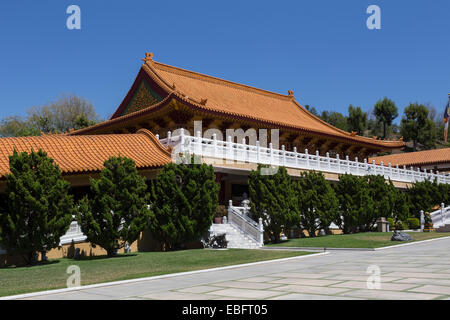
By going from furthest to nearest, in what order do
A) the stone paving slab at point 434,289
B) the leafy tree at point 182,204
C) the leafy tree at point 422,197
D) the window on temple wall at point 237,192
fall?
the leafy tree at point 422,197, the window on temple wall at point 237,192, the leafy tree at point 182,204, the stone paving slab at point 434,289

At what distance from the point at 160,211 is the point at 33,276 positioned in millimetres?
5861

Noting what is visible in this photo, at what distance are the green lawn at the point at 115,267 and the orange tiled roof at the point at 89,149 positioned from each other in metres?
4.13

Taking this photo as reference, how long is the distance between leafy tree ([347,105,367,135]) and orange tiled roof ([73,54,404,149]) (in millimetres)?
34350

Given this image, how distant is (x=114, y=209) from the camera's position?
14.2 m

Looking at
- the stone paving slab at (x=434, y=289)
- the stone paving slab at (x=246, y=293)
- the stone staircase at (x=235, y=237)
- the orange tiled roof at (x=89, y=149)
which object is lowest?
the stone paving slab at (x=246, y=293)

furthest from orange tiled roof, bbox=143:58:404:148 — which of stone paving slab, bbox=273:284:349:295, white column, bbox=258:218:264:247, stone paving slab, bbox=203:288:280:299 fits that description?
stone paving slab, bbox=203:288:280:299

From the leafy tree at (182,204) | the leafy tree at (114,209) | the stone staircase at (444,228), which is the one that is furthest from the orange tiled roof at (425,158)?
the leafy tree at (114,209)

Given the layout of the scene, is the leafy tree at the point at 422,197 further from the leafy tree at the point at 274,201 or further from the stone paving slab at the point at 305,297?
the stone paving slab at the point at 305,297

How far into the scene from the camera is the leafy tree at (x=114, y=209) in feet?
46.4

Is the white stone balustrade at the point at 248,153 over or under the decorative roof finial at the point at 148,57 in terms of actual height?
under

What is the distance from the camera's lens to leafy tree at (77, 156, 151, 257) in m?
14.1

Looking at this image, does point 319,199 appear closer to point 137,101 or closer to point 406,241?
point 406,241

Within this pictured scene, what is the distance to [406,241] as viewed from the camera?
1805 centimetres
